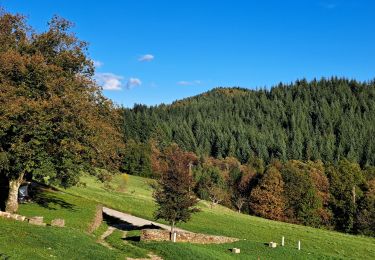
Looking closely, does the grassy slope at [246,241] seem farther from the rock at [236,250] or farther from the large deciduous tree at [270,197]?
the large deciduous tree at [270,197]

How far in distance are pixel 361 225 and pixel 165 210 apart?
3118 inches

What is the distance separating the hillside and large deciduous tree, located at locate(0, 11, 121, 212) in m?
5.25

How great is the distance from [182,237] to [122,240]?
5.67 meters

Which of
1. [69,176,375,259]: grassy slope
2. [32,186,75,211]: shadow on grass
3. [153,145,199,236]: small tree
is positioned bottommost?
[69,176,375,259]: grassy slope

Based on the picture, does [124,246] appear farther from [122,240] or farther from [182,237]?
[182,237]

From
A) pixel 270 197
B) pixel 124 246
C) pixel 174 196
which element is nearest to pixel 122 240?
pixel 124 246

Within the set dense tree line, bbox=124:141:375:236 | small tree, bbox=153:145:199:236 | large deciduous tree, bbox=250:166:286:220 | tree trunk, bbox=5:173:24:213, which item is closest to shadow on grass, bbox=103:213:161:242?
small tree, bbox=153:145:199:236

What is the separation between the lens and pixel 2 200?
4550 centimetres

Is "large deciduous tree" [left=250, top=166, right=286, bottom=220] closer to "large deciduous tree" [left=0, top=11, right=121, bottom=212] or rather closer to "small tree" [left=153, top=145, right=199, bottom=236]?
"small tree" [left=153, top=145, right=199, bottom=236]

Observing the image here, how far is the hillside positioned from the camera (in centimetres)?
2803

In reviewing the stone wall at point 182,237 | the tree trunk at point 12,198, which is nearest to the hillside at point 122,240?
the stone wall at point 182,237

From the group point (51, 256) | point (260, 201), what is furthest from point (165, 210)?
point (260, 201)

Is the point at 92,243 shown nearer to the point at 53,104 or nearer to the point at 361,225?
the point at 53,104

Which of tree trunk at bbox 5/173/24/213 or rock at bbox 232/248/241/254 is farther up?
tree trunk at bbox 5/173/24/213
